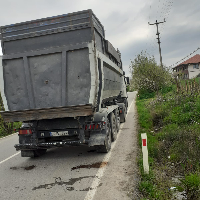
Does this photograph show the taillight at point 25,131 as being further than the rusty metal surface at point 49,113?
Yes

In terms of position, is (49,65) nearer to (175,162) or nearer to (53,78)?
(53,78)

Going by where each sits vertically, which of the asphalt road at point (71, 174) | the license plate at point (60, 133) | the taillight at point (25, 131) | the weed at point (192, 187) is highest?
the taillight at point (25, 131)

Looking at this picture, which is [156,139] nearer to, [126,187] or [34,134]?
[126,187]

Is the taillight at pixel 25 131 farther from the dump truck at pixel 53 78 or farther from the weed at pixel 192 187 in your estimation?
the weed at pixel 192 187

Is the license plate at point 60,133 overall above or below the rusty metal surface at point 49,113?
below

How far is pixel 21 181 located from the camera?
5184mm

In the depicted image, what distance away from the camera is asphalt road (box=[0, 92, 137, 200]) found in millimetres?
4242

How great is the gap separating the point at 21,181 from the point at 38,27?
13.2 feet

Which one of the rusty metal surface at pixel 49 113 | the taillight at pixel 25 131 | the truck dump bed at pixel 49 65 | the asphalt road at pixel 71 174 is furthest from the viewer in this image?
the taillight at pixel 25 131

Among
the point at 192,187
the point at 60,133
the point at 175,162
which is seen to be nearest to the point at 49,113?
the point at 60,133

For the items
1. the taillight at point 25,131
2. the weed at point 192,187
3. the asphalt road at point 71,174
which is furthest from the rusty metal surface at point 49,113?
the weed at point 192,187

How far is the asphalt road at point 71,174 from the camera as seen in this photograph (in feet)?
13.9

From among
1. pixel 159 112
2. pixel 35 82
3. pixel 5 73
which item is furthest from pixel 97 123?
pixel 159 112

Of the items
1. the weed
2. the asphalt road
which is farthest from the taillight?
the weed
